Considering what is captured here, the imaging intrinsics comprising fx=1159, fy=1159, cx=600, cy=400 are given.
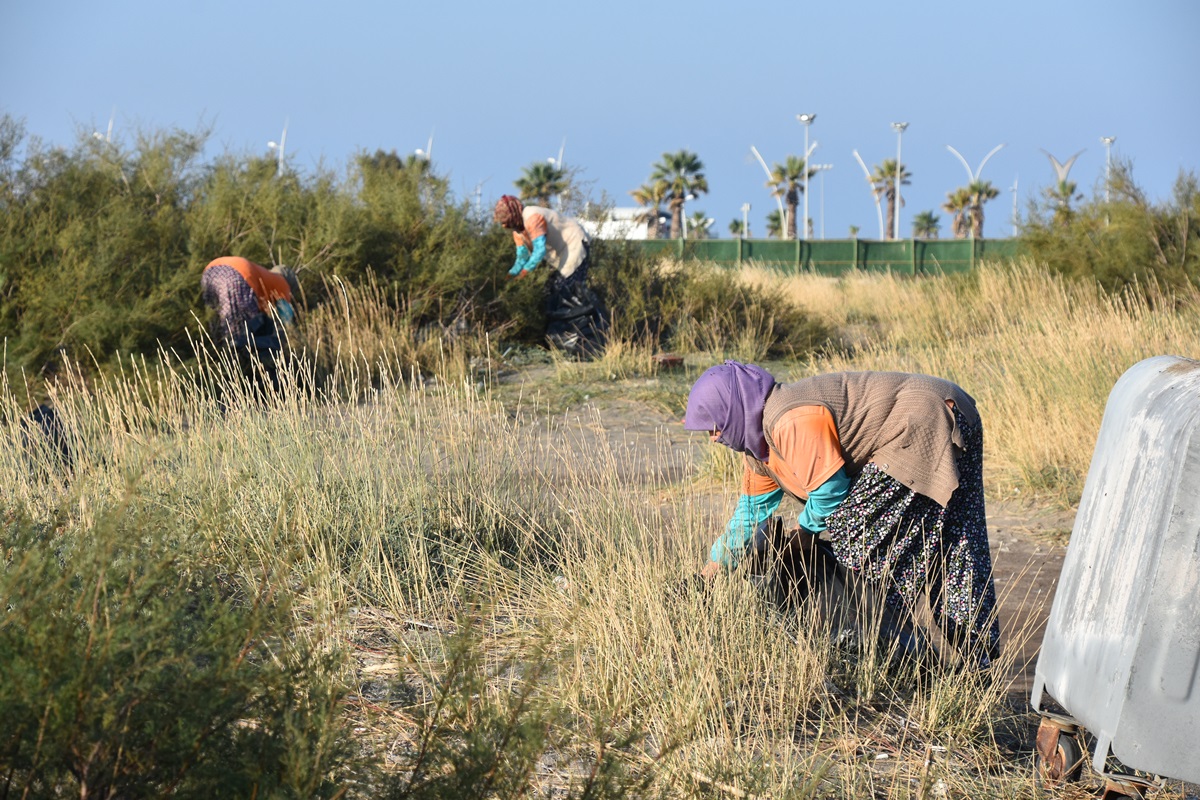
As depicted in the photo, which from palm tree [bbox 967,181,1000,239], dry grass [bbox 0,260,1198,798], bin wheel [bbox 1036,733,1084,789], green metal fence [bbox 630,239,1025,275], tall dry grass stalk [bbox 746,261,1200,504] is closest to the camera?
dry grass [bbox 0,260,1198,798]

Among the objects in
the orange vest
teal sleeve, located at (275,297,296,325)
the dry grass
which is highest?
the orange vest

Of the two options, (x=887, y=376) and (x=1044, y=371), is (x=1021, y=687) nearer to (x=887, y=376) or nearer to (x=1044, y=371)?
(x=887, y=376)

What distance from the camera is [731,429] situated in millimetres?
3580

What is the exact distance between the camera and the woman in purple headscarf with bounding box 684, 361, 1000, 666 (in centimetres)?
353

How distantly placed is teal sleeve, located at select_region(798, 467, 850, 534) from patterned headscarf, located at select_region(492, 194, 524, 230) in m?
7.95

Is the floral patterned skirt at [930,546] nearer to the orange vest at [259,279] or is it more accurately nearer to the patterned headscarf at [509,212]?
the orange vest at [259,279]

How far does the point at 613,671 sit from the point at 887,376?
1.27 meters

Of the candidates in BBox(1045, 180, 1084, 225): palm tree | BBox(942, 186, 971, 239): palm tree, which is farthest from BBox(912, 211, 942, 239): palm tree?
BBox(1045, 180, 1084, 225): palm tree

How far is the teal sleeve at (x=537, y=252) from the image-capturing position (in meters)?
11.4

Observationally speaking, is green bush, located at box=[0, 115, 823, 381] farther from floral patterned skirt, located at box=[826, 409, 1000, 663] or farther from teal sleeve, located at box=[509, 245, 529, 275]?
floral patterned skirt, located at box=[826, 409, 1000, 663]

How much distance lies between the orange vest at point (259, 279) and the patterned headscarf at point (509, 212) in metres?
2.90

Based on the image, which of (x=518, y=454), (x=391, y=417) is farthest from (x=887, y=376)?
(x=391, y=417)

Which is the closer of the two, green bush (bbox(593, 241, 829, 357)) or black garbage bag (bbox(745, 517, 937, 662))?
black garbage bag (bbox(745, 517, 937, 662))

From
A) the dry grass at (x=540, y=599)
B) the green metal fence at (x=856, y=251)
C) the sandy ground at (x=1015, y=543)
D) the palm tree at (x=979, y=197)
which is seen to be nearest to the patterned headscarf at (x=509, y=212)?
the sandy ground at (x=1015, y=543)
